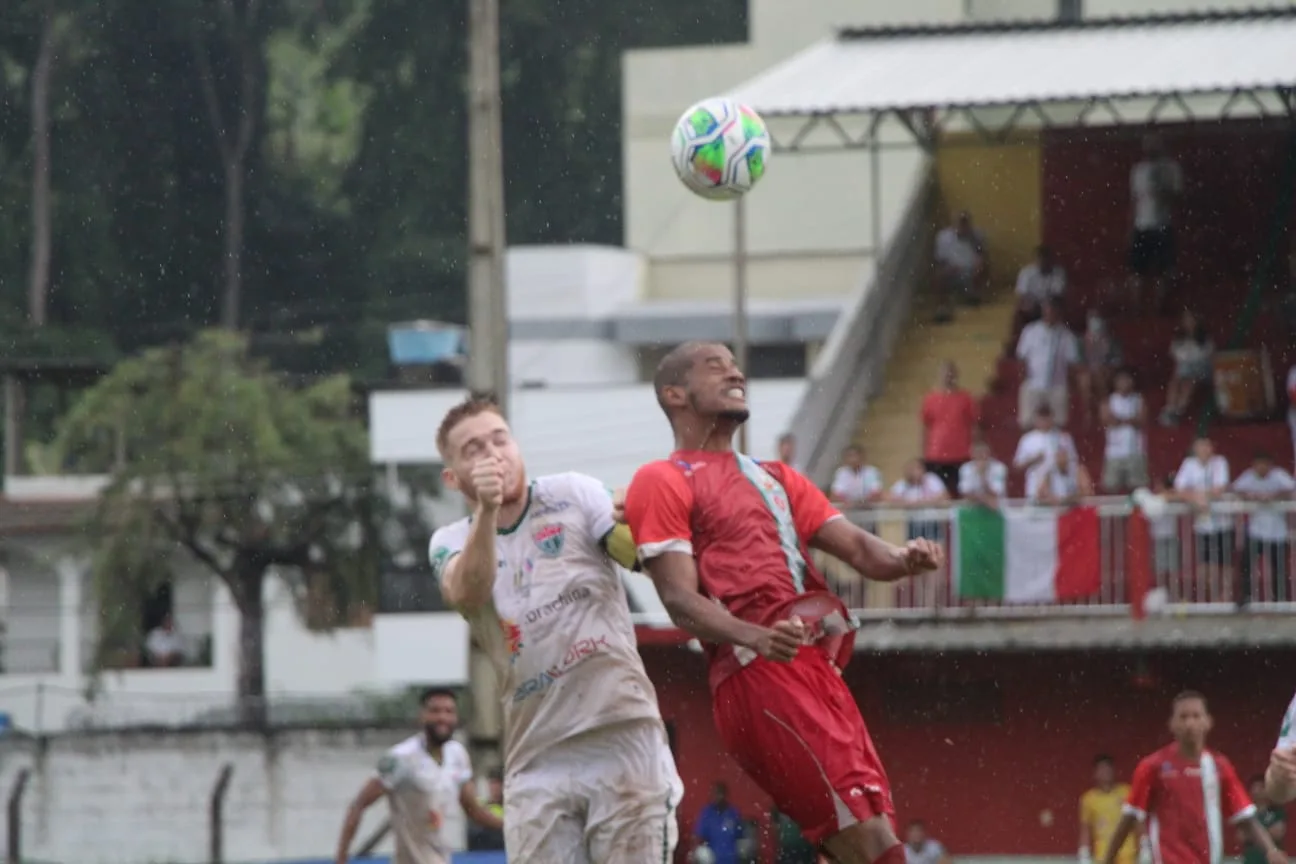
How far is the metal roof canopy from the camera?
21.3 metres

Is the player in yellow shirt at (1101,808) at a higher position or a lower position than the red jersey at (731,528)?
lower

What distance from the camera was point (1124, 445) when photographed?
2070 centimetres

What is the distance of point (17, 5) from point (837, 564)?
87.5ft

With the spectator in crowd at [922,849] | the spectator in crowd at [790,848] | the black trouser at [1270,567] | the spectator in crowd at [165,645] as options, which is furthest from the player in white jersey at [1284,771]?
the spectator in crowd at [165,645]

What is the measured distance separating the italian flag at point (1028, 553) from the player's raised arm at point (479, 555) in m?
12.3

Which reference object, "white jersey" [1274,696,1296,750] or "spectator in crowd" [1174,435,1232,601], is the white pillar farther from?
"white jersey" [1274,696,1296,750]

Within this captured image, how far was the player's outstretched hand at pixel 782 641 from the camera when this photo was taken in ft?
23.1

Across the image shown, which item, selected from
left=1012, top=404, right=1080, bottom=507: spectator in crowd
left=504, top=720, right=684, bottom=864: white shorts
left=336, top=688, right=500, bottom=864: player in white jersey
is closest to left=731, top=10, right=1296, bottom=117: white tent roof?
left=1012, top=404, right=1080, bottom=507: spectator in crowd

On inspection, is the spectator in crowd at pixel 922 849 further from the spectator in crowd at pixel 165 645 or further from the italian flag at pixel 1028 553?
the spectator in crowd at pixel 165 645

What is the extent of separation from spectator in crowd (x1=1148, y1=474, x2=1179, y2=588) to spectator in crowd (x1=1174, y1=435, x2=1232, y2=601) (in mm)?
134

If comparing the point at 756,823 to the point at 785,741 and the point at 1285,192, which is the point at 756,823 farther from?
the point at 785,741

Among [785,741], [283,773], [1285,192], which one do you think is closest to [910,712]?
[1285,192]

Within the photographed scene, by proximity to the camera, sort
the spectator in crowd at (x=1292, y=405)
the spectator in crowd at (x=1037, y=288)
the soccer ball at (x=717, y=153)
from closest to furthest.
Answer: the soccer ball at (x=717, y=153) < the spectator in crowd at (x=1292, y=405) < the spectator in crowd at (x=1037, y=288)

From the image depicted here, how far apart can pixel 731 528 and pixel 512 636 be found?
0.75 m
